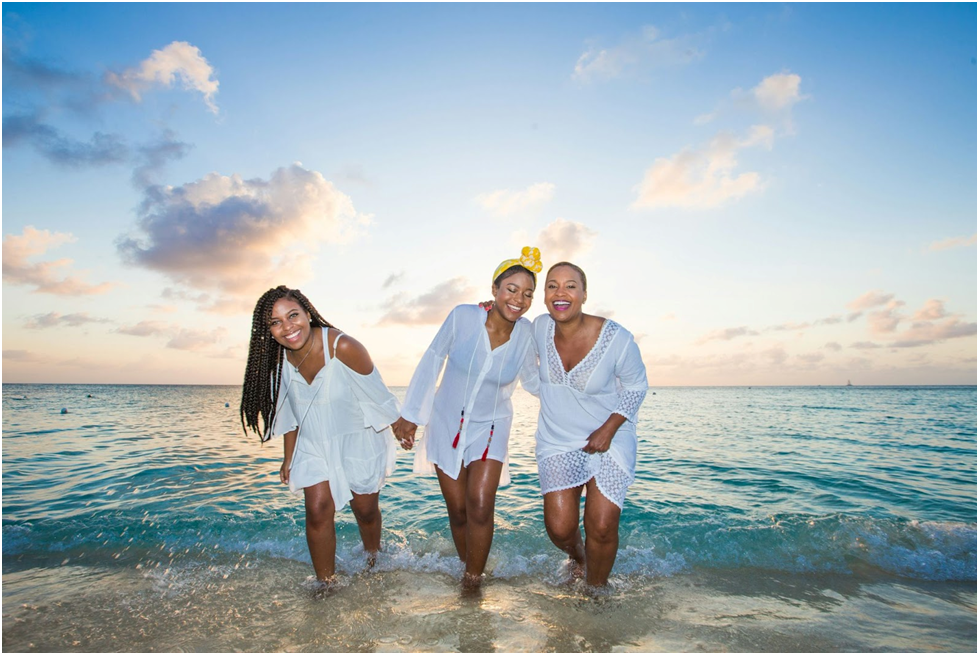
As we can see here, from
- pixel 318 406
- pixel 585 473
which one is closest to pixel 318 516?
pixel 318 406

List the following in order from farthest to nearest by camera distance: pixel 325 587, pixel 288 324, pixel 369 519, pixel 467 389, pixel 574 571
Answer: pixel 369 519 → pixel 574 571 → pixel 467 389 → pixel 325 587 → pixel 288 324

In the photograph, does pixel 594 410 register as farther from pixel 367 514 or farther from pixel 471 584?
pixel 367 514

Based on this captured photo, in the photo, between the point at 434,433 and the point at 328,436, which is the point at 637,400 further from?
the point at 328,436

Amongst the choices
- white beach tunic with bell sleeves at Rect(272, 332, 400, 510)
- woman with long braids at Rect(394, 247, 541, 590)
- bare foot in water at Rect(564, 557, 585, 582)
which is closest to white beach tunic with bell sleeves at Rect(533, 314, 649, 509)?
woman with long braids at Rect(394, 247, 541, 590)

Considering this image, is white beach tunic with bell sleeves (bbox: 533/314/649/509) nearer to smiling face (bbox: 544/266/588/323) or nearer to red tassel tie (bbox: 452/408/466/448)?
smiling face (bbox: 544/266/588/323)

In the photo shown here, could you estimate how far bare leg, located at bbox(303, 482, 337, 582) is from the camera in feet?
13.6

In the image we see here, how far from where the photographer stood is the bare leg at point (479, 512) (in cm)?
425

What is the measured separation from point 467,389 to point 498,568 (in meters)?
1.98

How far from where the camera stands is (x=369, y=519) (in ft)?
15.6

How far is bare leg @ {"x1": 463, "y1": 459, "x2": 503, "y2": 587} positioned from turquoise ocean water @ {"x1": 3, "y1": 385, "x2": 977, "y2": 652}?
28 centimetres

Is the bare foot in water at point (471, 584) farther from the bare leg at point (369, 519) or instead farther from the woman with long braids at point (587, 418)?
the bare leg at point (369, 519)

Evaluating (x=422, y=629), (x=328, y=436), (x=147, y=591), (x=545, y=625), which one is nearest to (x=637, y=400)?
(x=545, y=625)

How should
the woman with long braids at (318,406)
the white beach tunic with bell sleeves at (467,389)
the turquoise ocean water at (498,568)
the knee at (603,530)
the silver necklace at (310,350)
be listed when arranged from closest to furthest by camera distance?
the turquoise ocean water at (498,568) < the knee at (603,530) < the woman with long braids at (318,406) < the silver necklace at (310,350) < the white beach tunic with bell sleeves at (467,389)

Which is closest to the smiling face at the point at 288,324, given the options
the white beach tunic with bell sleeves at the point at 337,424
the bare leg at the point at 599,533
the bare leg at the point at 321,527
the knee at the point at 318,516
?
the white beach tunic with bell sleeves at the point at 337,424
